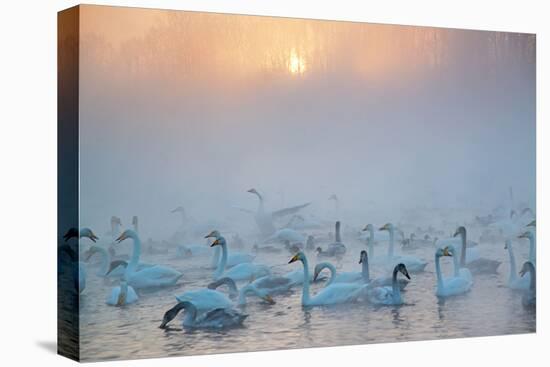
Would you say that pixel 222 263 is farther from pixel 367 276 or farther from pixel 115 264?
pixel 367 276

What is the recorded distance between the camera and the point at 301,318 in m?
11.2

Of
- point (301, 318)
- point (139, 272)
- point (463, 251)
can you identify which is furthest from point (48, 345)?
point (463, 251)

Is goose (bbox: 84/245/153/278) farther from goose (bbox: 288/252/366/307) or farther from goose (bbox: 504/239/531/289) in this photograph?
goose (bbox: 504/239/531/289)

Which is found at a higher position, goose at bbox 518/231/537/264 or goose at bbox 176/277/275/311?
→ goose at bbox 518/231/537/264

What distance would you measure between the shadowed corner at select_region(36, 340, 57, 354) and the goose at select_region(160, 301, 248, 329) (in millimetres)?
1155

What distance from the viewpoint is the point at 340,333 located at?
1138cm

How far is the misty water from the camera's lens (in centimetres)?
1057

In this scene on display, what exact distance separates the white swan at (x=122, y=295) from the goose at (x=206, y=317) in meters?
0.32

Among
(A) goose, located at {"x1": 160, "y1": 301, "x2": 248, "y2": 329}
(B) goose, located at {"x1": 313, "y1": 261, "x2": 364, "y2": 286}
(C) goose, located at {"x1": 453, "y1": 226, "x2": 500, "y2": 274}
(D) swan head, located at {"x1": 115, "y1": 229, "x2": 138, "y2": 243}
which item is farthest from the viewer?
(C) goose, located at {"x1": 453, "y1": 226, "x2": 500, "y2": 274}

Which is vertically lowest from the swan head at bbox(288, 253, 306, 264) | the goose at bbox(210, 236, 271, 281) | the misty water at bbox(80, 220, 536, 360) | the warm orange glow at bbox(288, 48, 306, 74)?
the misty water at bbox(80, 220, 536, 360)

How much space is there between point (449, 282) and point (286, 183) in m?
1.86

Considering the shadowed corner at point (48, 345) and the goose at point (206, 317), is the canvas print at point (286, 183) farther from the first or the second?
the shadowed corner at point (48, 345)

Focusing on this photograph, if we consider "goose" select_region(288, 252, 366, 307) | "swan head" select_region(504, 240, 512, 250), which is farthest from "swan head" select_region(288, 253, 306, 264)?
"swan head" select_region(504, 240, 512, 250)

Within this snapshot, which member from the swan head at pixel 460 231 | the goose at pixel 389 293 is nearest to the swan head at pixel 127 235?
the goose at pixel 389 293
